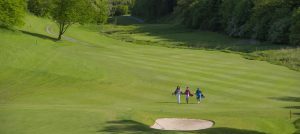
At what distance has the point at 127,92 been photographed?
156 ft

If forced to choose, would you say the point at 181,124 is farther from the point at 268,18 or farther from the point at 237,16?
the point at 237,16

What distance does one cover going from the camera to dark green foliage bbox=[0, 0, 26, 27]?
3044 inches

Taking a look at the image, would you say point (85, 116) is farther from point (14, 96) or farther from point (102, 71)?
point (102, 71)

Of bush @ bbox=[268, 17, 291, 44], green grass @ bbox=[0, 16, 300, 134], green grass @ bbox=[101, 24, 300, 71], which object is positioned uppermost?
bush @ bbox=[268, 17, 291, 44]

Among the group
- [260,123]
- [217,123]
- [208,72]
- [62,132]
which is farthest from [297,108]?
[62,132]

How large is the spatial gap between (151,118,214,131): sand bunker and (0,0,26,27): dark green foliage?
51.0 metres

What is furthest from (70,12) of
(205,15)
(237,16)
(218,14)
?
(205,15)

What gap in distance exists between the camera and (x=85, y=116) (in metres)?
30.1

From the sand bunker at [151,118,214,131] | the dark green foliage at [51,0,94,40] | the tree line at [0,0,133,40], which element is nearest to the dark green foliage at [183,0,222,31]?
the tree line at [0,0,133,40]

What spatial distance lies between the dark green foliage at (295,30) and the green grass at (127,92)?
3031 centimetres

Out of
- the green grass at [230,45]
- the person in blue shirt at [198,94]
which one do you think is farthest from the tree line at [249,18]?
the person in blue shirt at [198,94]

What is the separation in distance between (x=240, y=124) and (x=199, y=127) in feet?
10.9

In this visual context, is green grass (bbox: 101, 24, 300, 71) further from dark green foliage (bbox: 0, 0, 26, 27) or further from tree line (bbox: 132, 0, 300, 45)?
dark green foliage (bbox: 0, 0, 26, 27)

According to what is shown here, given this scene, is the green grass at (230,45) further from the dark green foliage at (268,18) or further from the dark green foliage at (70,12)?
the dark green foliage at (70,12)
